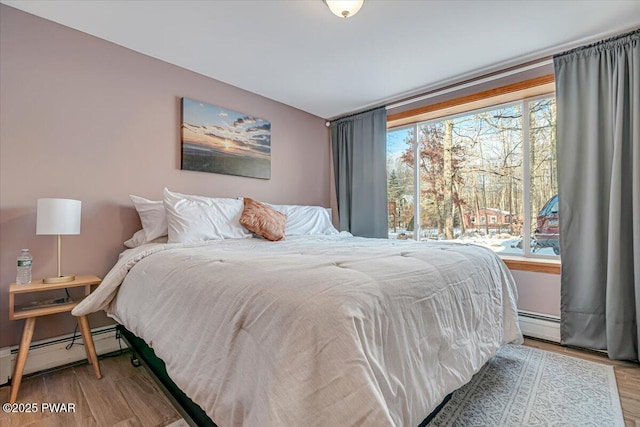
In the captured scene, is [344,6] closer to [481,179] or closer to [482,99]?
[482,99]

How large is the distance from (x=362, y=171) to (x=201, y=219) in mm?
2082

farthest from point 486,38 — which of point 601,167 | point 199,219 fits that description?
point 199,219

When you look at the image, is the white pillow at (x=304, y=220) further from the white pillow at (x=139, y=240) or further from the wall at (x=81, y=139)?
the white pillow at (x=139, y=240)

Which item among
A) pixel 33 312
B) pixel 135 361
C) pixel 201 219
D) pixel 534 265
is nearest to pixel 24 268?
pixel 33 312

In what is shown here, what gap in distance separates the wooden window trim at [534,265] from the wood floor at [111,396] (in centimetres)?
65

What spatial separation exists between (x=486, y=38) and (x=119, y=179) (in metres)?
2.98

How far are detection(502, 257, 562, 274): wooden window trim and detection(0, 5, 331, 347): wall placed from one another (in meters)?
2.80

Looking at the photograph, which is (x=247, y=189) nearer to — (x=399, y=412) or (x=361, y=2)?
(x=361, y=2)

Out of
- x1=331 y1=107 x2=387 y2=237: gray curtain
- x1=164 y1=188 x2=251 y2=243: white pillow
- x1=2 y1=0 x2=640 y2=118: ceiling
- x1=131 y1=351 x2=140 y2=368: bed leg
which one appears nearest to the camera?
x1=2 y1=0 x2=640 y2=118: ceiling

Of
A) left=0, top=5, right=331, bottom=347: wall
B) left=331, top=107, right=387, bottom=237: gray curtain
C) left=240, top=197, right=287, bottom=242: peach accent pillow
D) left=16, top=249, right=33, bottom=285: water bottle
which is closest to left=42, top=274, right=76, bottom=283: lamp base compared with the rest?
left=16, top=249, right=33, bottom=285: water bottle

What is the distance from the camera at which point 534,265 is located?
2.57 m

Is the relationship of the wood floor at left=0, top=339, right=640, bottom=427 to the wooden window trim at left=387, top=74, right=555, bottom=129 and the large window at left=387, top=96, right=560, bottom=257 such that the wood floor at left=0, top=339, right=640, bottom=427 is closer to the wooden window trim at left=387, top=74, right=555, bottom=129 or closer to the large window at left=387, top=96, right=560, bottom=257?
the large window at left=387, top=96, right=560, bottom=257

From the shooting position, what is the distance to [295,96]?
11.0 ft

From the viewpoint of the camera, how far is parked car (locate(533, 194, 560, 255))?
2625 mm
